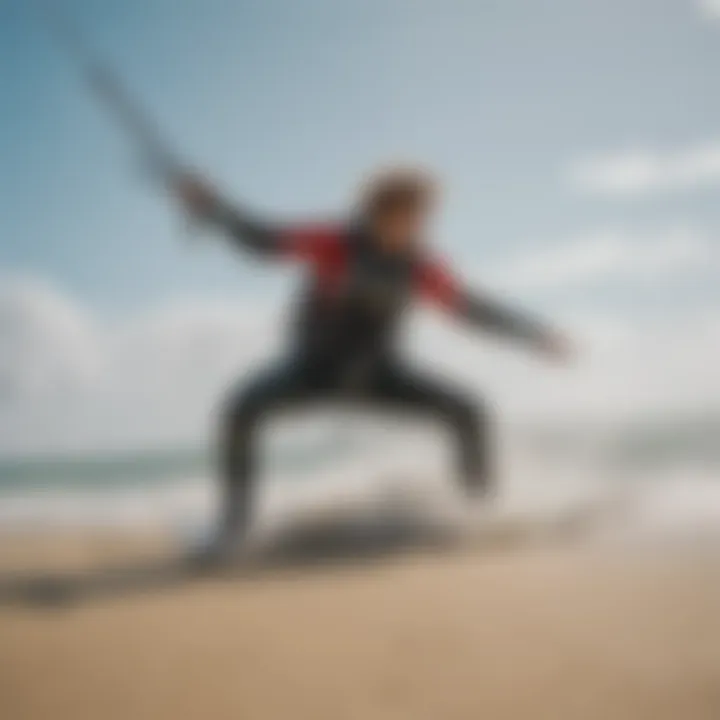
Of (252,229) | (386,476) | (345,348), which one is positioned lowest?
(386,476)

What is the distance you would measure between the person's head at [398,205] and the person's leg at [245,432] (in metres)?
0.31

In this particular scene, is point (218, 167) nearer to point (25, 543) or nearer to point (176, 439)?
point (176, 439)

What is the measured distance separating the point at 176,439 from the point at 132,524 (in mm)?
211

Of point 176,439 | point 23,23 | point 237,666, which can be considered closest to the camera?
point 237,666

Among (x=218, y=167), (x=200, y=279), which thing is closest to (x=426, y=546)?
(x=200, y=279)

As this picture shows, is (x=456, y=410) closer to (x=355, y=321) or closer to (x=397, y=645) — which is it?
(x=355, y=321)

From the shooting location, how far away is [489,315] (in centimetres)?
153

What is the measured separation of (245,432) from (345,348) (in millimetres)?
249

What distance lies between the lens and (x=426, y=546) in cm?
152

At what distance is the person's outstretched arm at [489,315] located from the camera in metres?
1.52

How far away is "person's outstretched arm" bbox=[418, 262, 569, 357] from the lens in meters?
1.52

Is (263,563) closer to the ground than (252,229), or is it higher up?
closer to the ground

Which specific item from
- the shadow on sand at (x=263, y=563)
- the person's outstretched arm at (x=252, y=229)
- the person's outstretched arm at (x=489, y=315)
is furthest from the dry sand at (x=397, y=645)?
the person's outstretched arm at (x=252, y=229)

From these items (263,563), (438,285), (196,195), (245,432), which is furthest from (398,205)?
(263,563)
